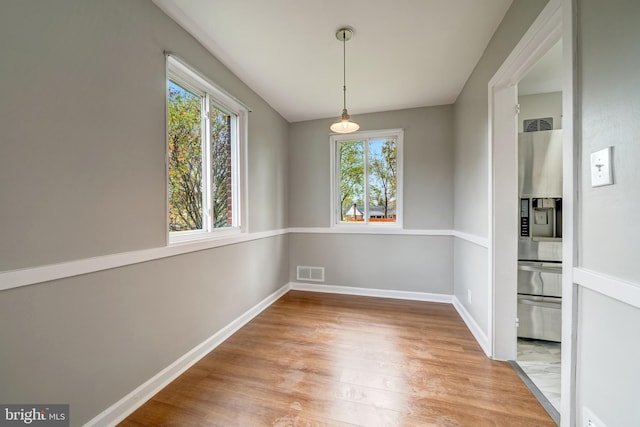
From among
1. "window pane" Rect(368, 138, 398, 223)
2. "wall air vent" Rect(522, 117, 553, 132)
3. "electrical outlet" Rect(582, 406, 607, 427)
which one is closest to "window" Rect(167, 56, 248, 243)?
"window pane" Rect(368, 138, 398, 223)

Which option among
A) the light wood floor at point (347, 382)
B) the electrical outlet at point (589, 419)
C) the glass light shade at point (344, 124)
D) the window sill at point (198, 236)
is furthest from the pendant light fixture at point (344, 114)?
the electrical outlet at point (589, 419)

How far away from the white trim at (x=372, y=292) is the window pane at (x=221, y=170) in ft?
5.89

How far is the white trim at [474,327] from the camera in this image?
89.0 inches

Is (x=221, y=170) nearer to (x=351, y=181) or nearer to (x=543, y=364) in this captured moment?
(x=351, y=181)

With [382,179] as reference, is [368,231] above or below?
below

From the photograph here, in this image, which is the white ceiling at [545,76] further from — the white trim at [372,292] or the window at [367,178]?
the white trim at [372,292]

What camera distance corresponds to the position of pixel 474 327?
2574 mm

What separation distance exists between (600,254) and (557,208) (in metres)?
1.71

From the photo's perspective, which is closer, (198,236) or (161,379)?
(161,379)

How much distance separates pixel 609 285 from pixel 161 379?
2548 millimetres

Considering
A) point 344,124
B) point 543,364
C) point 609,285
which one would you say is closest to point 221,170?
point 344,124

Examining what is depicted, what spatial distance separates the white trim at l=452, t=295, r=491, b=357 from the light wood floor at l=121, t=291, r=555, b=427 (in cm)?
7

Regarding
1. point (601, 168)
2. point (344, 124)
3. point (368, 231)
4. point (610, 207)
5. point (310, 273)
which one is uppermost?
point (344, 124)

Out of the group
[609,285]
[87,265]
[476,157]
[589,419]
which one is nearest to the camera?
[609,285]
